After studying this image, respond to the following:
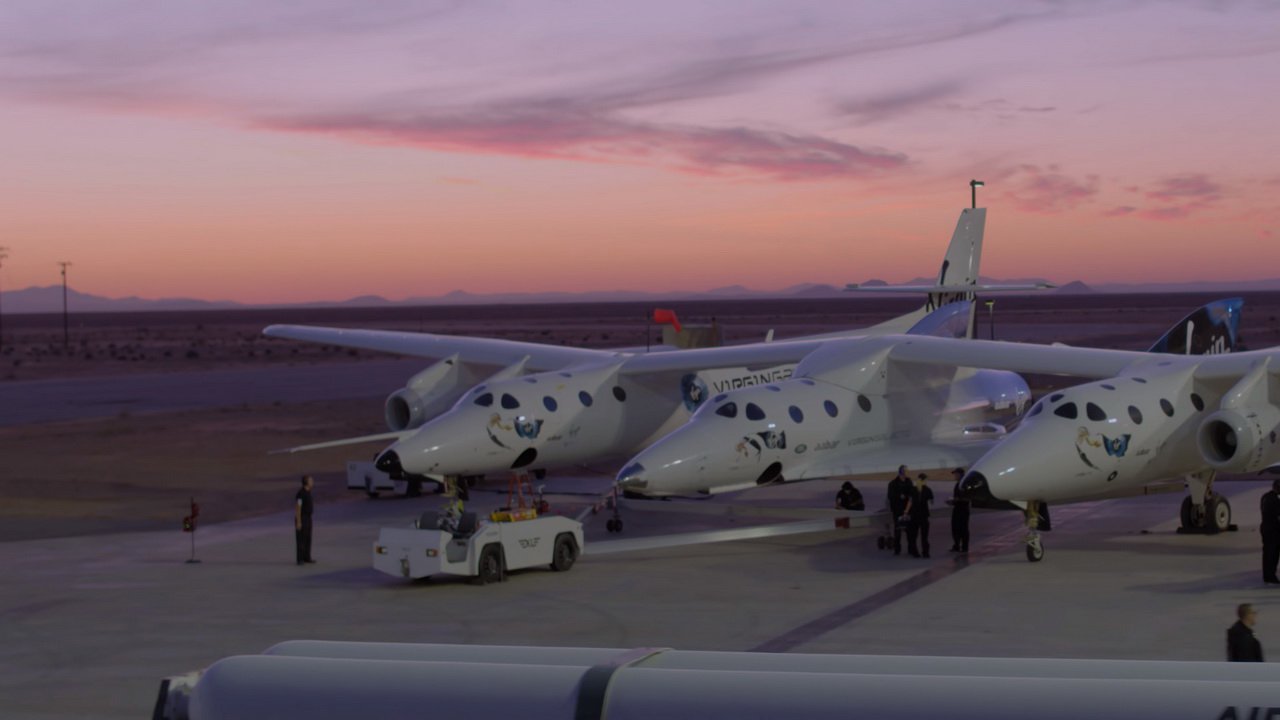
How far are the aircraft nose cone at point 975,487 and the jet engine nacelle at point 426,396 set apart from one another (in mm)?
13835

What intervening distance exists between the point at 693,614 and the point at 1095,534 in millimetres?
10614

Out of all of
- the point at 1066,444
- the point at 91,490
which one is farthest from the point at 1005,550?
the point at 91,490

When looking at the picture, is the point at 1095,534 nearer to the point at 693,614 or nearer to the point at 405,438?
the point at 693,614

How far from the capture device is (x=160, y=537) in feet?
89.8

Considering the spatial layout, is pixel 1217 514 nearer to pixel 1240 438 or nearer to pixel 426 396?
pixel 1240 438

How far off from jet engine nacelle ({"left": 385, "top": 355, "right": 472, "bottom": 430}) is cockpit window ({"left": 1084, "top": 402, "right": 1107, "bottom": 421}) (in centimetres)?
1482

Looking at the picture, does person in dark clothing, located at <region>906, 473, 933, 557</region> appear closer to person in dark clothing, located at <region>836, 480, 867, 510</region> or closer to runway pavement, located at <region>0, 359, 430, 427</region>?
person in dark clothing, located at <region>836, 480, 867, 510</region>

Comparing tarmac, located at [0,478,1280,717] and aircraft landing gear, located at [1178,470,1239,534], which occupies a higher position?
aircraft landing gear, located at [1178,470,1239,534]

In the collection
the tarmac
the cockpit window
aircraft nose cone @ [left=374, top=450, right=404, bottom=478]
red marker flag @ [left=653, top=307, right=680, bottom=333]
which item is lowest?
the tarmac

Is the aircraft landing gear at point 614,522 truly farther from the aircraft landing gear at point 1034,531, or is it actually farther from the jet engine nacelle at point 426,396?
the aircraft landing gear at point 1034,531

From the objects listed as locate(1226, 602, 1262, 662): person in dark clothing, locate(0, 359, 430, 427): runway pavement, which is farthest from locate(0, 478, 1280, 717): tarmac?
locate(0, 359, 430, 427): runway pavement

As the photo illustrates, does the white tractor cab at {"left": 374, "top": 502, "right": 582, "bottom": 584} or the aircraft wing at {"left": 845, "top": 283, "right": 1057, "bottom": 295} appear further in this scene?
the aircraft wing at {"left": 845, "top": 283, "right": 1057, "bottom": 295}

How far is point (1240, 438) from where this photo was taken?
22969mm

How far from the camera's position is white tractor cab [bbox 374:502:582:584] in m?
21.8
